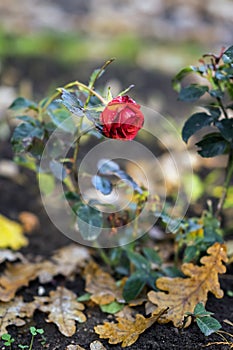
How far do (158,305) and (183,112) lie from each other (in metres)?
1.68

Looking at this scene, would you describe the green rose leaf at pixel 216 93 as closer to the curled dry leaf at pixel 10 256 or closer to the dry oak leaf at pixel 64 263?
the dry oak leaf at pixel 64 263

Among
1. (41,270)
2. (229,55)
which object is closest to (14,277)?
(41,270)

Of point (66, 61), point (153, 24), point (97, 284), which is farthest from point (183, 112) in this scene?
point (97, 284)

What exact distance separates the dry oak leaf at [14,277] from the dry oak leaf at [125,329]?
0.30m

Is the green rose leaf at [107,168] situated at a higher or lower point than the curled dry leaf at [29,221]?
higher

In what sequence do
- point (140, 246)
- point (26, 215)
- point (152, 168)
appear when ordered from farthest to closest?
point (152, 168) < point (26, 215) < point (140, 246)

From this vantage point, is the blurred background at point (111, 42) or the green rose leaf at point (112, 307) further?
the blurred background at point (111, 42)

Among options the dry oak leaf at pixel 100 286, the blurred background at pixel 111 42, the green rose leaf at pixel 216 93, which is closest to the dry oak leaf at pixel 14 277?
the dry oak leaf at pixel 100 286

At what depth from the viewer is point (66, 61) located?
3.35 metres

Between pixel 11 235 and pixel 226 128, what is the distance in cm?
87

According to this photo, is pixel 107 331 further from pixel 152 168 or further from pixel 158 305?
pixel 152 168

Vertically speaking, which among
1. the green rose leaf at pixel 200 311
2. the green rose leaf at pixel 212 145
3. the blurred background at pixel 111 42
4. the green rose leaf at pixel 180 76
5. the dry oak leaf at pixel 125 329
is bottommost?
the dry oak leaf at pixel 125 329

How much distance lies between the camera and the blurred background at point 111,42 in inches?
122

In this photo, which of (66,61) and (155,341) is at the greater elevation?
(66,61)
